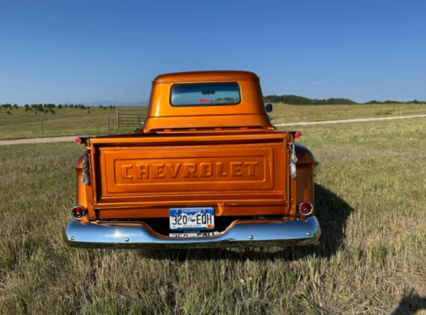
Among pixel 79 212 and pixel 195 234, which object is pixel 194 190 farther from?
pixel 79 212

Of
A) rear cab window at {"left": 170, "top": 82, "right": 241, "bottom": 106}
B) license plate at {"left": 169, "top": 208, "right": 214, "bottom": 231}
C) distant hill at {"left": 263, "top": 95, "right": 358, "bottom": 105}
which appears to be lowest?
license plate at {"left": 169, "top": 208, "right": 214, "bottom": 231}

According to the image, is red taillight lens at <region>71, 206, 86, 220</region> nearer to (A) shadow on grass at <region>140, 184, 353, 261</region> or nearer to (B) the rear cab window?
(A) shadow on grass at <region>140, 184, 353, 261</region>

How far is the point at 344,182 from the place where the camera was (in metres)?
5.75

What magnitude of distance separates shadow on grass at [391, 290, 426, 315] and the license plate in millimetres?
1508

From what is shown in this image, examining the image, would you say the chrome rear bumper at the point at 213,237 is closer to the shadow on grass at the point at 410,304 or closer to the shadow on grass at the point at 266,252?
the shadow on grass at the point at 266,252

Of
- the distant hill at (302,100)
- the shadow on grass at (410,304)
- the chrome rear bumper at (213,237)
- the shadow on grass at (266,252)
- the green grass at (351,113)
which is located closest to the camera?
the shadow on grass at (410,304)

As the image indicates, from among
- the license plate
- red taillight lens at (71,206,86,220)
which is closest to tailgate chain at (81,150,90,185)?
red taillight lens at (71,206,86,220)

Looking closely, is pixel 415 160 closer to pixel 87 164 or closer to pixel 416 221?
pixel 416 221

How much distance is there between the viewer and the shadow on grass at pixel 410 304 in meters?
2.36

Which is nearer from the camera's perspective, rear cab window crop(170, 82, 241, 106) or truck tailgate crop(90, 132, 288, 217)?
truck tailgate crop(90, 132, 288, 217)

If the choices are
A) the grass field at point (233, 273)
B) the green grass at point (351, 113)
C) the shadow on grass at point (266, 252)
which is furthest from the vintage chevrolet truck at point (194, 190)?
the green grass at point (351, 113)

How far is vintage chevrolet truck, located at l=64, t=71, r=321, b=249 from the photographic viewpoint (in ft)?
8.62

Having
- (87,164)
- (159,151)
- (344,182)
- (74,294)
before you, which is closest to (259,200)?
(159,151)

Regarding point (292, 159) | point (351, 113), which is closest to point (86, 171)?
point (292, 159)
